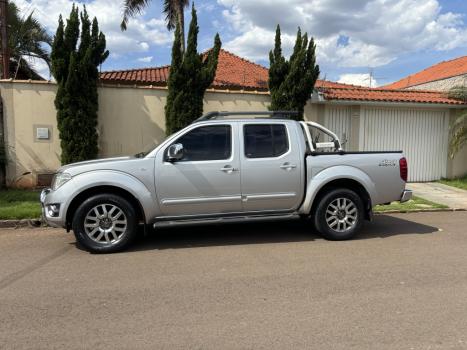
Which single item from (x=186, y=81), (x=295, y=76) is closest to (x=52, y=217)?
(x=186, y=81)

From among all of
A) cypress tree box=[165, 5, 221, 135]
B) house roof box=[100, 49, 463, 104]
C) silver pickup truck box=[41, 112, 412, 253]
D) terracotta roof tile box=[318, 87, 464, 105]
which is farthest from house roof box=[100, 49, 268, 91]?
silver pickup truck box=[41, 112, 412, 253]

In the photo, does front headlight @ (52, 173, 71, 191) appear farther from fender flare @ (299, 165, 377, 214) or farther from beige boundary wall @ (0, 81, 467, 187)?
beige boundary wall @ (0, 81, 467, 187)

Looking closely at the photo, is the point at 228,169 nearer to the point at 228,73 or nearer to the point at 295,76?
the point at 295,76

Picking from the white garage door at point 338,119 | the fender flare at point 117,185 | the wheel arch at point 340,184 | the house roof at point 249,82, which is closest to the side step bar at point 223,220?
the fender flare at point 117,185

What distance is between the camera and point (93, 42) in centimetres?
1068

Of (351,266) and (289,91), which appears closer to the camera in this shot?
(351,266)

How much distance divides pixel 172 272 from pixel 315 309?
187 centimetres

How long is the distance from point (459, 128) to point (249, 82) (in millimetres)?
7878

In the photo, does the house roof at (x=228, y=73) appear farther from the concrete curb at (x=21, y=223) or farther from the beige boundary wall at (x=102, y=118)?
the concrete curb at (x=21, y=223)

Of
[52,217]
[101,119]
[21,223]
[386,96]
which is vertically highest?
[386,96]

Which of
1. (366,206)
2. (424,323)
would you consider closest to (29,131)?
(366,206)

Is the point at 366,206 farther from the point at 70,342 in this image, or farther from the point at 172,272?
the point at 70,342

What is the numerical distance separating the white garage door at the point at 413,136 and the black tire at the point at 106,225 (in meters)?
9.24

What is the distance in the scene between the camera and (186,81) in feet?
36.5
